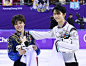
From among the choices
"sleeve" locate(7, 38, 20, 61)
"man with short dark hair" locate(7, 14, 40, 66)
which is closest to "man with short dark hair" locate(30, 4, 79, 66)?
"man with short dark hair" locate(7, 14, 40, 66)

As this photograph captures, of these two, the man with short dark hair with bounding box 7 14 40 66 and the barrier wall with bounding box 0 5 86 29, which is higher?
the man with short dark hair with bounding box 7 14 40 66

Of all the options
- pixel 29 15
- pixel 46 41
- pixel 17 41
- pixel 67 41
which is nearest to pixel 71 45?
pixel 67 41

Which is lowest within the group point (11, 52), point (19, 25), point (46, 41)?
point (46, 41)

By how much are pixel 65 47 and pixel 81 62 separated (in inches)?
101

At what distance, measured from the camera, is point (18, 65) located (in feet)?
7.91

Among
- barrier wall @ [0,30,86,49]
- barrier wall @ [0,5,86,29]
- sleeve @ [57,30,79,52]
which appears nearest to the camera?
sleeve @ [57,30,79,52]

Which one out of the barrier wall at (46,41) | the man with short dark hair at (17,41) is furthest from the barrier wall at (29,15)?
the man with short dark hair at (17,41)

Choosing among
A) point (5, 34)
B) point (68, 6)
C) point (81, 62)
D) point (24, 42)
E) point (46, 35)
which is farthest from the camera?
point (68, 6)

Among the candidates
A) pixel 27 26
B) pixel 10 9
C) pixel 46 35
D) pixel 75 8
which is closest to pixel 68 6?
pixel 75 8

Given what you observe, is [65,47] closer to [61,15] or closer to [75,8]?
[61,15]

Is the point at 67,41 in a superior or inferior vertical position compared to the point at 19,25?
inferior

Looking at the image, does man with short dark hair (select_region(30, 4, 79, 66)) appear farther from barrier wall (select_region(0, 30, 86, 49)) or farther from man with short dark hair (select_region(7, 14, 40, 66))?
barrier wall (select_region(0, 30, 86, 49))

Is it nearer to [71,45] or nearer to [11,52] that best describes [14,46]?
[11,52]

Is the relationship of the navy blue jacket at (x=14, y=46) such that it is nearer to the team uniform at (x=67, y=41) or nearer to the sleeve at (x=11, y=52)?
the sleeve at (x=11, y=52)
